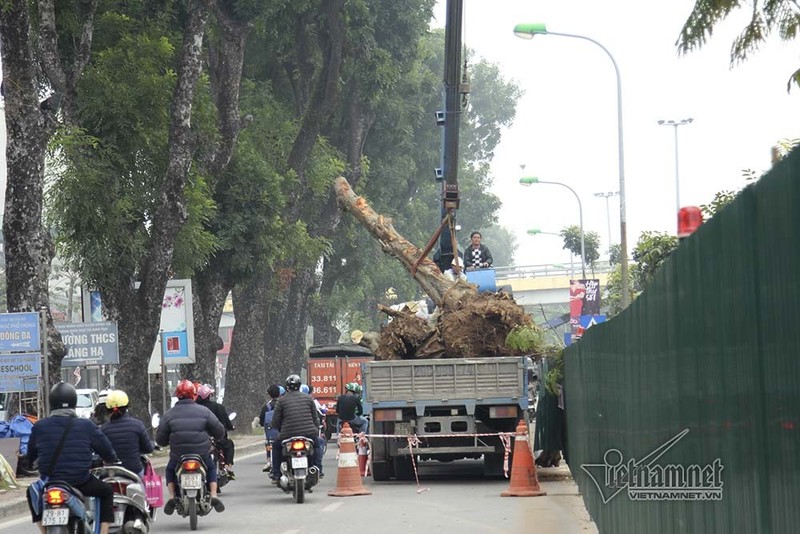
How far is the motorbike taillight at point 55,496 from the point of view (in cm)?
984

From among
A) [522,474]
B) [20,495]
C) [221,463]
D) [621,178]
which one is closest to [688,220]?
[522,474]

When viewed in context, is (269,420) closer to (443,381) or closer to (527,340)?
(443,381)

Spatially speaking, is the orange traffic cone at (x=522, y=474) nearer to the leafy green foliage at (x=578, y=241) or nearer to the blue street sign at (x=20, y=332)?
the blue street sign at (x=20, y=332)

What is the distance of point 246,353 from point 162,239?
11.8 metres

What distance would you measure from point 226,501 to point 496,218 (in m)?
59.1

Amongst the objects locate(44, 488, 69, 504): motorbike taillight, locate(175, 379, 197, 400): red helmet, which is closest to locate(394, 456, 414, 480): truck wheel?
locate(175, 379, 197, 400): red helmet

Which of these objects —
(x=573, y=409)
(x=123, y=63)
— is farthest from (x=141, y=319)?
(x=573, y=409)

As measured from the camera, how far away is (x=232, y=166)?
3547 centimetres

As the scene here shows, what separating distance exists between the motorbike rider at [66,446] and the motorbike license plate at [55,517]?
0.11 m

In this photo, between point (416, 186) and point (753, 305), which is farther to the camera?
point (416, 186)

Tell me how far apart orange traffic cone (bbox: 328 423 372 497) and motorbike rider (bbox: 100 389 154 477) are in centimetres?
674

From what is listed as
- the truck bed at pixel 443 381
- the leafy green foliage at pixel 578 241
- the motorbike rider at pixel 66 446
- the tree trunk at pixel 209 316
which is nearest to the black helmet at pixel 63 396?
the motorbike rider at pixel 66 446

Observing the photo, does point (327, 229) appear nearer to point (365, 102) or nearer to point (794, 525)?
point (365, 102)

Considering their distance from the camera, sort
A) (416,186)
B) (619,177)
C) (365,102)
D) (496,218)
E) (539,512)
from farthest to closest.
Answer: (496,218) < (416,186) < (365,102) < (619,177) < (539,512)
